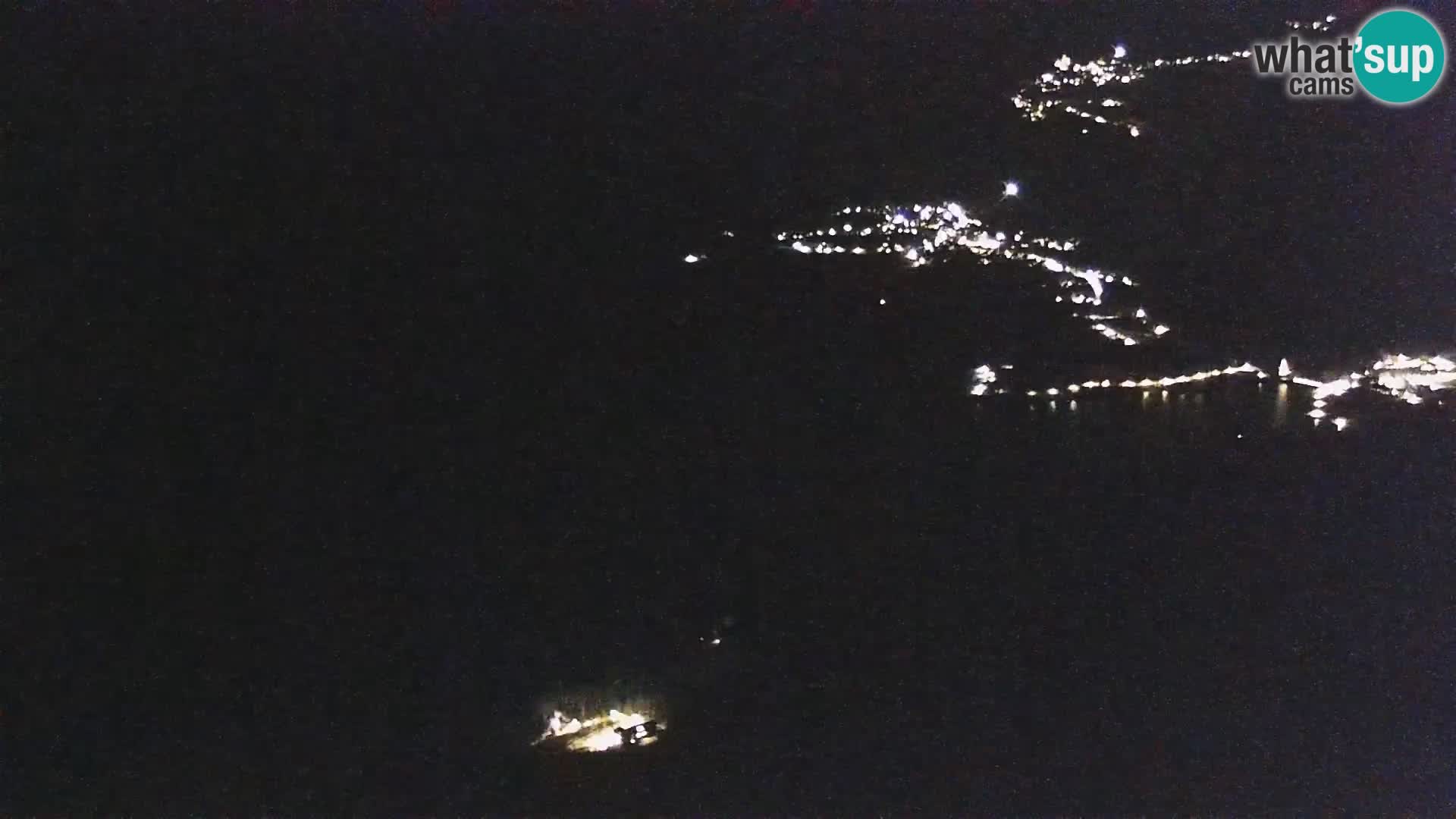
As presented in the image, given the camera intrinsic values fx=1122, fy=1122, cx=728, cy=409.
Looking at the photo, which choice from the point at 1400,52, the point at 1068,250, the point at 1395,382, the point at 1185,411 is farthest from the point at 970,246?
the point at 1395,382

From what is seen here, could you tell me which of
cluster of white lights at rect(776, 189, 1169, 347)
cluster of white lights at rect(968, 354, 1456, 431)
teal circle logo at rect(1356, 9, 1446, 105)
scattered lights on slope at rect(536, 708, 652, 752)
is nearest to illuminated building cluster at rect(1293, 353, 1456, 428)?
cluster of white lights at rect(968, 354, 1456, 431)

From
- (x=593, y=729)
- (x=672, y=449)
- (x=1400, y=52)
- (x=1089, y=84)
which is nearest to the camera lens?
(x=593, y=729)

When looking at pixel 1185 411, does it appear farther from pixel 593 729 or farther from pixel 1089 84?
pixel 593 729

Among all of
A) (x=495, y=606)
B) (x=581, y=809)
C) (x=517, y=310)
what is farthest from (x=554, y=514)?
(x=581, y=809)

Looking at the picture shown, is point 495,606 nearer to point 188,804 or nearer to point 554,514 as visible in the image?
point 554,514

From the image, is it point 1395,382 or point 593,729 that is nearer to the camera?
point 593,729

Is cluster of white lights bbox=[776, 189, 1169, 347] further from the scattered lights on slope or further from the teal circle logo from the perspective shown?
the scattered lights on slope
